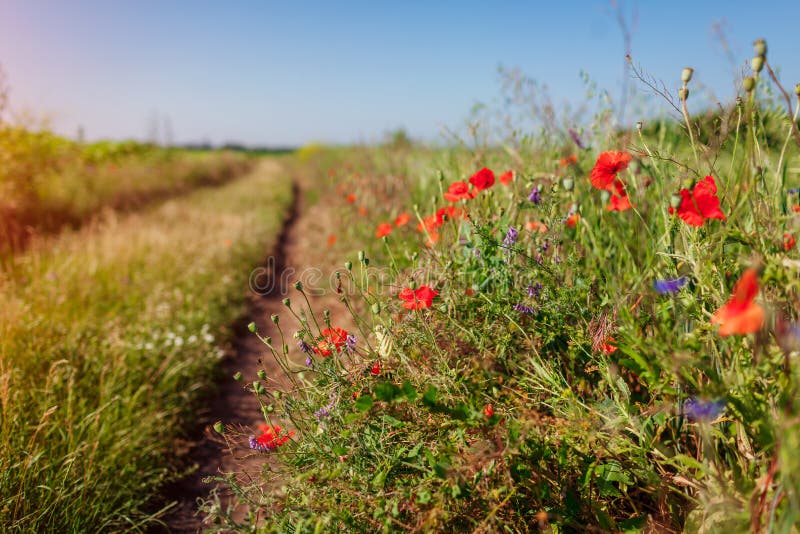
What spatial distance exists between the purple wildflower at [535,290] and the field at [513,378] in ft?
0.03

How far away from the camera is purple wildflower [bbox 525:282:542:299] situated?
5.94ft

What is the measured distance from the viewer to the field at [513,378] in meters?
1.28

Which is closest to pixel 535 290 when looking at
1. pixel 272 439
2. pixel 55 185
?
pixel 272 439

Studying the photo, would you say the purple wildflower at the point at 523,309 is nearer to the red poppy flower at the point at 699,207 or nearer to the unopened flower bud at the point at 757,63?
the red poppy flower at the point at 699,207

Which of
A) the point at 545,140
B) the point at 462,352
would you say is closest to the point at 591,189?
the point at 545,140

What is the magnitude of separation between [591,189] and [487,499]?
164 cm

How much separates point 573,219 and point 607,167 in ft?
1.63

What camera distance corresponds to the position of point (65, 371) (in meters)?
2.66

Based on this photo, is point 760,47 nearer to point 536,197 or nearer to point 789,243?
point 789,243

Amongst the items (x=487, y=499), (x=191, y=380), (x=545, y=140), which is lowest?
(x=191, y=380)

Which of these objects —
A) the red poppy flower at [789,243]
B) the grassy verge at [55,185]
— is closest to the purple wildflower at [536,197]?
the red poppy flower at [789,243]

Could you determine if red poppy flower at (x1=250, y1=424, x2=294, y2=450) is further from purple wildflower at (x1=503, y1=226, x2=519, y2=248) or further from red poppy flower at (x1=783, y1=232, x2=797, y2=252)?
red poppy flower at (x1=783, y1=232, x2=797, y2=252)

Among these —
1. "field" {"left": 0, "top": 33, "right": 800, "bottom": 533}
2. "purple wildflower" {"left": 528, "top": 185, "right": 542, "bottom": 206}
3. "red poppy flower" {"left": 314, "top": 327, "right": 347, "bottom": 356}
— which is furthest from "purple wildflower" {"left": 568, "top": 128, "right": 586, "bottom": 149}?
"red poppy flower" {"left": 314, "top": 327, "right": 347, "bottom": 356}

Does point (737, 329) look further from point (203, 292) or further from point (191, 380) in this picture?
point (203, 292)
